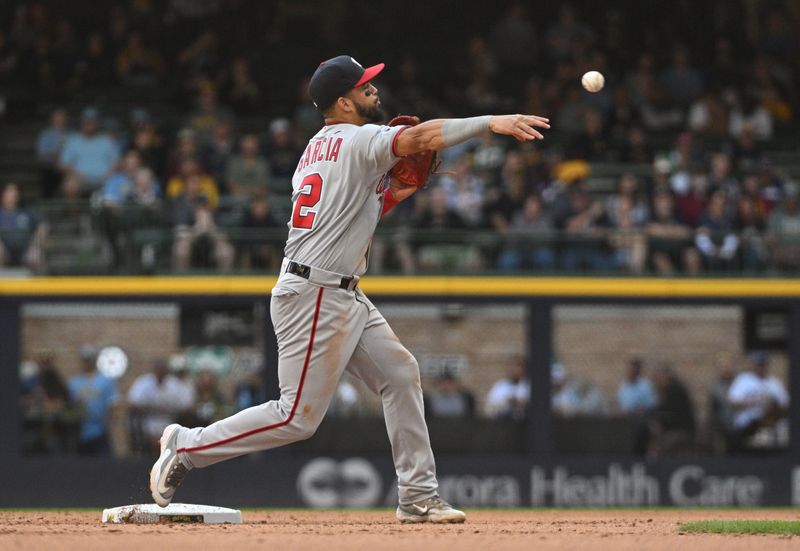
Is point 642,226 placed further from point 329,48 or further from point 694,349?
point 329,48

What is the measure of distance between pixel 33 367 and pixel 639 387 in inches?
216

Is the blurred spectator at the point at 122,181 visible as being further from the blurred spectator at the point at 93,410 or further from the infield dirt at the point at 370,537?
the infield dirt at the point at 370,537

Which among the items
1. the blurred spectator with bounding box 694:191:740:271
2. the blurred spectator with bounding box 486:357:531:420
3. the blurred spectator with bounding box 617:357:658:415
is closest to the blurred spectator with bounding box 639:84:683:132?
the blurred spectator with bounding box 694:191:740:271

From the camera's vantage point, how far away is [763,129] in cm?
1655

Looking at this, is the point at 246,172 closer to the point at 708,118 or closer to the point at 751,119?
the point at 708,118

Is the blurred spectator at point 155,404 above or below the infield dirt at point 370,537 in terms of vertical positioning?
above

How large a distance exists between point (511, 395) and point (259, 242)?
266 cm

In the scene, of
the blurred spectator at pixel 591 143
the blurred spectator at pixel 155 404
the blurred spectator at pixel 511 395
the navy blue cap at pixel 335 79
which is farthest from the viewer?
the blurred spectator at pixel 591 143

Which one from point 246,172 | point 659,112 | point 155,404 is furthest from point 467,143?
point 155,404

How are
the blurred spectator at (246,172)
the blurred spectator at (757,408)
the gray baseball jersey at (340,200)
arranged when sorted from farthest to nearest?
the blurred spectator at (246,172) < the blurred spectator at (757,408) < the gray baseball jersey at (340,200)

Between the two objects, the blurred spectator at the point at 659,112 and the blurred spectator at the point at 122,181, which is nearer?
the blurred spectator at the point at 122,181

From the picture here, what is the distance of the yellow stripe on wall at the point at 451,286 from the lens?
13.3 m

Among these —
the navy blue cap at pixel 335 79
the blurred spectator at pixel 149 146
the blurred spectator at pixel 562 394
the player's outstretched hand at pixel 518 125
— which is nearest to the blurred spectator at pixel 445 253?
the blurred spectator at pixel 562 394

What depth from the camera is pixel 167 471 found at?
22.5ft
